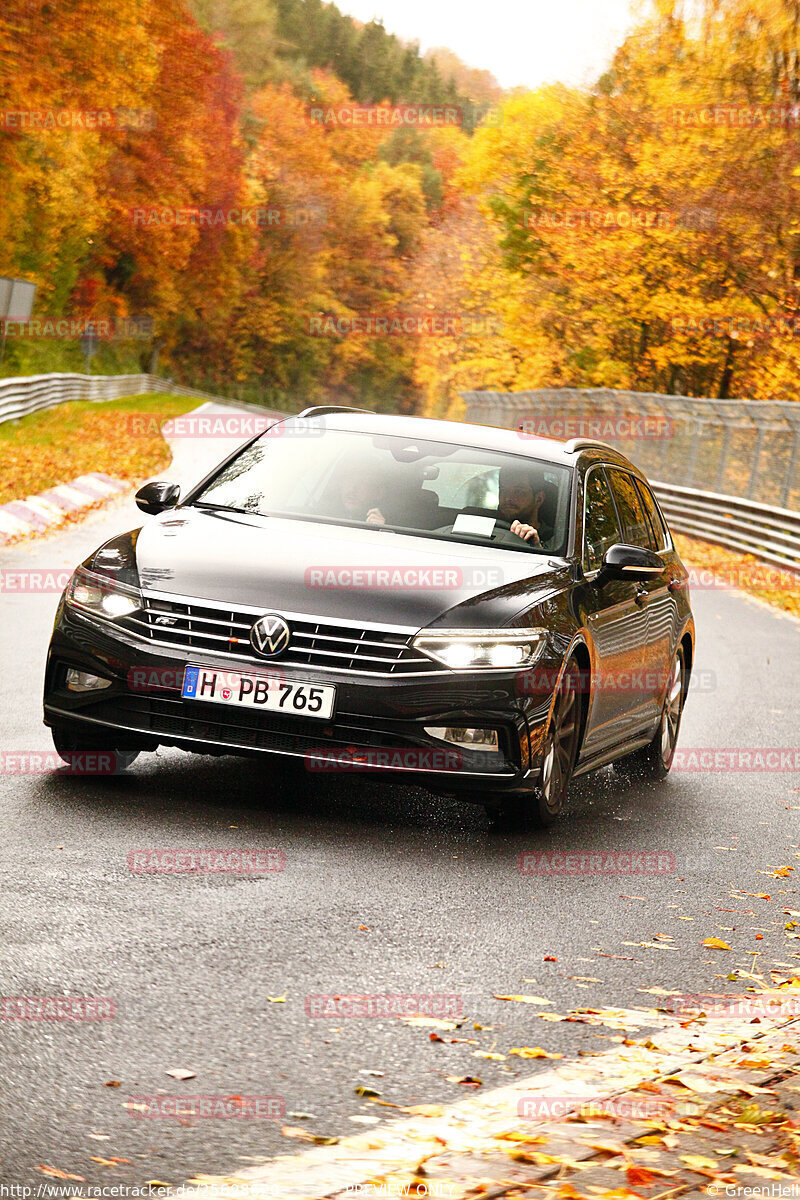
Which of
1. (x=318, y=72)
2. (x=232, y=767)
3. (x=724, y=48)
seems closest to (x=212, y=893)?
(x=232, y=767)

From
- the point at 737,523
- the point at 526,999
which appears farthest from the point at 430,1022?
the point at 737,523

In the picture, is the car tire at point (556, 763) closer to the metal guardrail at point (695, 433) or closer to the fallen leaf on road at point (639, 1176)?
the fallen leaf on road at point (639, 1176)

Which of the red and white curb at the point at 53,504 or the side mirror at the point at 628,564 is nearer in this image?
the side mirror at the point at 628,564

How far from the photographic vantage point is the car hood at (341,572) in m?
7.29

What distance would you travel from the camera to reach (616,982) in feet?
18.7

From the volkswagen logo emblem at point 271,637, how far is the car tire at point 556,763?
113cm

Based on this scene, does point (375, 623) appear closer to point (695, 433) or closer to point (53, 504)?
point (53, 504)

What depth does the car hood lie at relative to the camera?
23.9 ft

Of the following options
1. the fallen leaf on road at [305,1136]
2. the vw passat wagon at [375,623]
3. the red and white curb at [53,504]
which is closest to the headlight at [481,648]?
the vw passat wagon at [375,623]

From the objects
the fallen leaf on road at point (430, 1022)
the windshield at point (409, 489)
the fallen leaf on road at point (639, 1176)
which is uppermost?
the windshield at point (409, 489)

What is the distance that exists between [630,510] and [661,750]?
1.33 m

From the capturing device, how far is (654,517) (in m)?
10.5

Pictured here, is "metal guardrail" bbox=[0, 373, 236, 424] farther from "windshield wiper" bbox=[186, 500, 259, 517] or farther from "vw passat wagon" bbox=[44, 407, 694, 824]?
"vw passat wagon" bbox=[44, 407, 694, 824]

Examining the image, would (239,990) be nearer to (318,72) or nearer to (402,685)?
(402,685)
